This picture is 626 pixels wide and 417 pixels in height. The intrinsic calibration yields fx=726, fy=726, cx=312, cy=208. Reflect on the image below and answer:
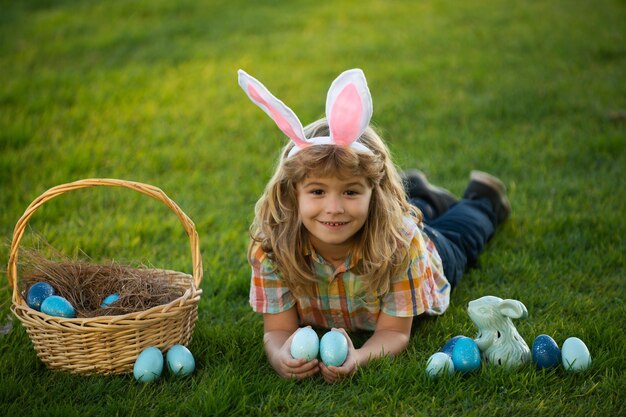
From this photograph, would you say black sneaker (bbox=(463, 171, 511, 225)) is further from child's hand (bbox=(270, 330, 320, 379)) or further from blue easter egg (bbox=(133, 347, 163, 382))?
blue easter egg (bbox=(133, 347, 163, 382))

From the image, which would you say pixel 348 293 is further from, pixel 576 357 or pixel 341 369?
pixel 576 357

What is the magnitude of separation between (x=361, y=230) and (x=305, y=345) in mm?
529

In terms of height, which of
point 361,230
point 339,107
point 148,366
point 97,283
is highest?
point 339,107

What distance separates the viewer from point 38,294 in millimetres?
2693

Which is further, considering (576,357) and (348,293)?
(348,293)

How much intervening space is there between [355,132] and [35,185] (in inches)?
108

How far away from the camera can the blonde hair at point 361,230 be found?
8.95 feet

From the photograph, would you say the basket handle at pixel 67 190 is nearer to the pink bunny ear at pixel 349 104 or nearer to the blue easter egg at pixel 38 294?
the blue easter egg at pixel 38 294

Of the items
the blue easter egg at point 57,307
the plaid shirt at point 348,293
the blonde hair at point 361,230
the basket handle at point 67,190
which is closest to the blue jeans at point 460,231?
the plaid shirt at point 348,293

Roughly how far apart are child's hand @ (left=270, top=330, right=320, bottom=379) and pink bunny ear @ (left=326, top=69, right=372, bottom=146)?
786 millimetres

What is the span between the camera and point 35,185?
454cm

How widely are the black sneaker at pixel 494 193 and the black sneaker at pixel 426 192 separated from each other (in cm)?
16

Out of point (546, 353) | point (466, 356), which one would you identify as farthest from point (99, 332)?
point (546, 353)

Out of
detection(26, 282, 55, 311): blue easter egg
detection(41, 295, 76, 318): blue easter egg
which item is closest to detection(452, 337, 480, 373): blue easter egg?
detection(41, 295, 76, 318): blue easter egg
